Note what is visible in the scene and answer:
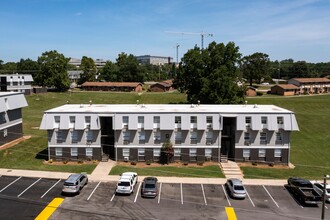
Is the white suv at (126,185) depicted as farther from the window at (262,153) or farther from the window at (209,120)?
the window at (262,153)

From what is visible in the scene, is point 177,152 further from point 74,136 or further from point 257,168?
point 74,136

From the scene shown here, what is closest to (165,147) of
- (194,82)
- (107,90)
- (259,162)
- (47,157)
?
(259,162)

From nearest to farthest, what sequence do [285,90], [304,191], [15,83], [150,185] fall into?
1. [304,191]
2. [150,185]
3. [15,83]
4. [285,90]

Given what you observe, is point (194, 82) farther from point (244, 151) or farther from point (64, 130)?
point (64, 130)

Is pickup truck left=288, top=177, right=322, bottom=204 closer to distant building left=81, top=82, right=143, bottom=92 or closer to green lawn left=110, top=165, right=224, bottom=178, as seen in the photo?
green lawn left=110, top=165, right=224, bottom=178

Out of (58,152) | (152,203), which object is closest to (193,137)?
(152,203)

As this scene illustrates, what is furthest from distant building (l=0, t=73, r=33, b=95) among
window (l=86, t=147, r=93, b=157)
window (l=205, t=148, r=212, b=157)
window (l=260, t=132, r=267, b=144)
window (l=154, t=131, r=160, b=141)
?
window (l=260, t=132, r=267, b=144)

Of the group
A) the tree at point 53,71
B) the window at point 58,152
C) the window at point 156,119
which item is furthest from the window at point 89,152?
the tree at point 53,71
